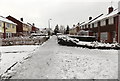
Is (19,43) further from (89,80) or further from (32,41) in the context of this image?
(89,80)

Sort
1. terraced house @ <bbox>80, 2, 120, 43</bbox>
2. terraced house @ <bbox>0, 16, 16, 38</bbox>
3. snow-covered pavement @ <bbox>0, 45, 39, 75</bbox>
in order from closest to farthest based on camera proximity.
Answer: snow-covered pavement @ <bbox>0, 45, 39, 75</bbox> → terraced house @ <bbox>80, 2, 120, 43</bbox> → terraced house @ <bbox>0, 16, 16, 38</bbox>

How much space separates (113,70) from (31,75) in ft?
14.1

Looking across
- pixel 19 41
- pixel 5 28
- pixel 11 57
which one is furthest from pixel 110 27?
pixel 5 28

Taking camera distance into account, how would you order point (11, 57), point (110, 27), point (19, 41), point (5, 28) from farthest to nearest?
1. point (5, 28)
2. point (110, 27)
3. point (19, 41)
4. point (11, 57)

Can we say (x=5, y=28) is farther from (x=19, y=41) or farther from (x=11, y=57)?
(x=11, y=57)

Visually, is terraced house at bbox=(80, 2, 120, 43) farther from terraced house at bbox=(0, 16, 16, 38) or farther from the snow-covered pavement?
terraced house at bbox=(0, 16, 16, 38)

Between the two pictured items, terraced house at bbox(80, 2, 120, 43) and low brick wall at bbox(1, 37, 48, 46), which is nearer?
low brick wall at bbox(1, 37, 48, 46)

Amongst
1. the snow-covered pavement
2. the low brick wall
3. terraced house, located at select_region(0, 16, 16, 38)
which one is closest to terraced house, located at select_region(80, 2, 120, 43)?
the low brick wall

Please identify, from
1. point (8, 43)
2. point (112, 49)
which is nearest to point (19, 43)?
point (8, 43)

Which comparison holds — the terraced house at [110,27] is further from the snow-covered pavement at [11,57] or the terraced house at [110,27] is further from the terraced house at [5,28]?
the terraced house at [5,28]

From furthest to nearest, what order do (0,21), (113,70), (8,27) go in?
(8,27) < (0,21) < (113,70)

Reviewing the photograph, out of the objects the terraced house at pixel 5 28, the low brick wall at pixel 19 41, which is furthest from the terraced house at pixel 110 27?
the terraced house at pixel 5 28

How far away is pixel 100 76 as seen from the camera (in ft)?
22.9

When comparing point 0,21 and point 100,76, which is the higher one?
point 0,21
